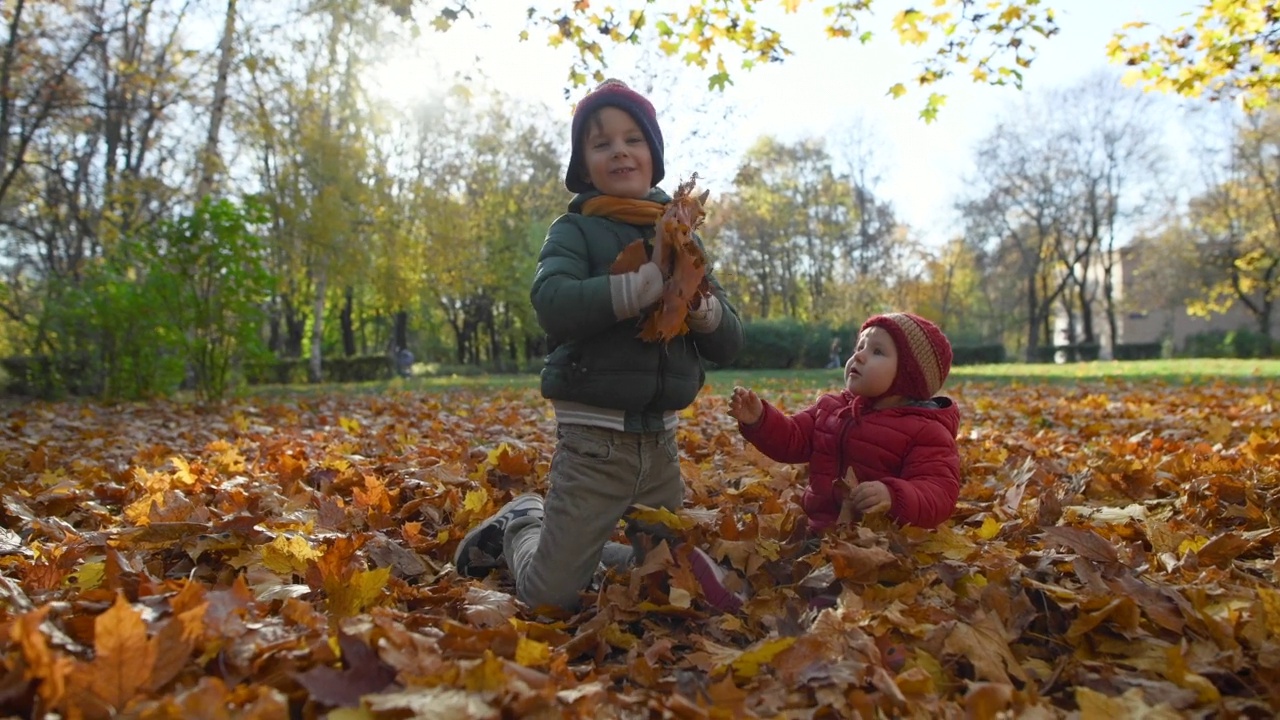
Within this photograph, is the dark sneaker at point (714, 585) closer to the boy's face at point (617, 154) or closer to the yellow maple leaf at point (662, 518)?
the yellow maple leaf at point (662, 518)

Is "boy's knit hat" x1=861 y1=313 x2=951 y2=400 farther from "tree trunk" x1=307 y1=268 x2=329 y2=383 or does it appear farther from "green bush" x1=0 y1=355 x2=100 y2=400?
"tree trunk" x1=307 y1=268 x2=329 y2=383

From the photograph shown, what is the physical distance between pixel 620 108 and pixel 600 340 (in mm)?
677

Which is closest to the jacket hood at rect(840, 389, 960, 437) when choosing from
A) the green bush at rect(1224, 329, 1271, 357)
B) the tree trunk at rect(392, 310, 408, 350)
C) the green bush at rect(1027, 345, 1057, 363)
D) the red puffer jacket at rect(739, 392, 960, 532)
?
the red puffer jacket at rect(739, 392, 960, 532)

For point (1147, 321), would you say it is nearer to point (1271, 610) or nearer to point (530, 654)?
point (1271, 610)


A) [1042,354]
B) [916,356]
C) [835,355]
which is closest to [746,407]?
[916,356]

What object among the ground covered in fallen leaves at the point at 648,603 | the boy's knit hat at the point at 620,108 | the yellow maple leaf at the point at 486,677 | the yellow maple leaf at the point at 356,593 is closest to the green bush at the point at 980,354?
the ground covered in fallen leaves at the point at 648,603

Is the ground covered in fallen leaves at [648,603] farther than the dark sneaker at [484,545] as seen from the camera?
No

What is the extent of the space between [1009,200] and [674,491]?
3754 cm

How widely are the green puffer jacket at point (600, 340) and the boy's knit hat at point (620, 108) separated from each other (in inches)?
5.2

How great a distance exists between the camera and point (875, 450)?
2623mm

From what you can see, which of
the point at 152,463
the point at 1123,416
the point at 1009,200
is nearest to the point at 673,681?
the point at 152,463

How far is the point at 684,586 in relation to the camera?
7.64 ft

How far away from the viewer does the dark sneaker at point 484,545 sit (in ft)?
8.98

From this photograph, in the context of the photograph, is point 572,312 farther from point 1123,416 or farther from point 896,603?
point 1123,416
